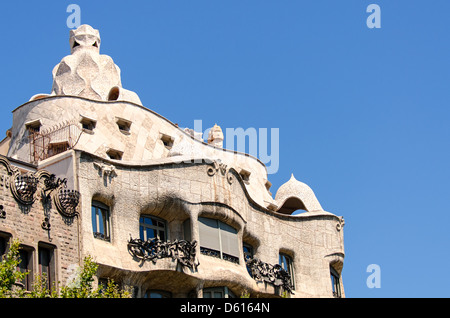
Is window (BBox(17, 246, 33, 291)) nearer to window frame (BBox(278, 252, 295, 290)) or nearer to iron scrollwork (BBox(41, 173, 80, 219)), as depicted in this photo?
iron scrollwork (BBox(41, 173, 80, 219))

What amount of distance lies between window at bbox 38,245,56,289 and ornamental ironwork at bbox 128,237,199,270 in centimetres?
349

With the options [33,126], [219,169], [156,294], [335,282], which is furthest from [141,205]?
[335,282]

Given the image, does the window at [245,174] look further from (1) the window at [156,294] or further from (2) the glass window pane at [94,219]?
(2) the glass window pane at [94,219]

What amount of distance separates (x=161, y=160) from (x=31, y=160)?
18.2 feet

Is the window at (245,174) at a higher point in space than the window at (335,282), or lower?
higher

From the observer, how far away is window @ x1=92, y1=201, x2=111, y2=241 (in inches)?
1432

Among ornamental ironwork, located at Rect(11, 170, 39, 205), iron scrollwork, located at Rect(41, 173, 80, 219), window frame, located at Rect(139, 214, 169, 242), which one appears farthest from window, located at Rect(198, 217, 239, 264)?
ornamental ironwork, located at Rect(11, 170, 39, 205)

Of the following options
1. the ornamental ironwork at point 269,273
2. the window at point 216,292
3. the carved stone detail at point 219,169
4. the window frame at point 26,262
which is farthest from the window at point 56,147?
the window frame at point 26,262

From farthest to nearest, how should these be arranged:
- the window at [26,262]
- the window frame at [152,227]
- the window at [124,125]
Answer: the window at [124,125]
the window frame at [152,227]
the window at [26,262]

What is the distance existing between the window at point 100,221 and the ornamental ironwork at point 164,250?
891 mm

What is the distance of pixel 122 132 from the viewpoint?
4375cm

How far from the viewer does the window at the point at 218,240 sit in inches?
1548

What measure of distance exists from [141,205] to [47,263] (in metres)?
5.22
